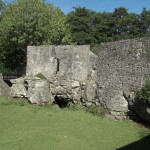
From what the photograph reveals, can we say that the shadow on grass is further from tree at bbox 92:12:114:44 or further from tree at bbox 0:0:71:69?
tree at bbox 92:12:114:44

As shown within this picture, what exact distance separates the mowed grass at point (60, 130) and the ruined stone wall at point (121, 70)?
111 centimetres

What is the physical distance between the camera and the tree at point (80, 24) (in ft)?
150

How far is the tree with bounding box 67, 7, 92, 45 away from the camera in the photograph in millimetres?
45844

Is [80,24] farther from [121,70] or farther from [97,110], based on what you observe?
[121,70]

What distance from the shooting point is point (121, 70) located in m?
15.9

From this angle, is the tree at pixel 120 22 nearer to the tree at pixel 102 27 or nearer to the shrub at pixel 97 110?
the tree at pixel 102 27

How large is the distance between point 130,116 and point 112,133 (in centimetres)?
227

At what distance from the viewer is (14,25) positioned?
27.7m

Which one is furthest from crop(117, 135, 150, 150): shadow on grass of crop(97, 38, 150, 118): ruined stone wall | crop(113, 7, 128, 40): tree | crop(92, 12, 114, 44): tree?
crop(92, 12, 114, 44): tree

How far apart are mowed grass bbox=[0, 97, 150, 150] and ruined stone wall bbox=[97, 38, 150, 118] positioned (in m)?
1.11

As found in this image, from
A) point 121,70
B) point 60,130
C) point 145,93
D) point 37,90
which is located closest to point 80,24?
point 37,90

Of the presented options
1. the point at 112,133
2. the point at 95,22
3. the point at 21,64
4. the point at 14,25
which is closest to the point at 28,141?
the point at 112,133


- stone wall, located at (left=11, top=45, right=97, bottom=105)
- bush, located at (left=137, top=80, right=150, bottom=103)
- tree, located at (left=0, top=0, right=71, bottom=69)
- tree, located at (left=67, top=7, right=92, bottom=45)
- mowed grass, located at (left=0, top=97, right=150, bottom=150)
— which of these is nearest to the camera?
mowed grass, located at (left=0, top=97, right=150, bottom=150)

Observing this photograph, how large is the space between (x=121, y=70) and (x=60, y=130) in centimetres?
404
